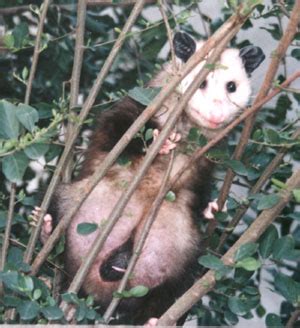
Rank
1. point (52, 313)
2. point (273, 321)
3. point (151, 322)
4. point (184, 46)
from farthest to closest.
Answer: point (184, 46) → point (151, 322) → point (273, 321) → point (52, 313)

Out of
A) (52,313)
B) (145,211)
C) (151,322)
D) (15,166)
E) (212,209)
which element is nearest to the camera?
(15,166)

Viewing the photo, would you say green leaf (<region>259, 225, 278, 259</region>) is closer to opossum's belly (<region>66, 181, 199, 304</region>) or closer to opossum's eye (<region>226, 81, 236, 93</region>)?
opossum's belly (<region>66, 181, 199, 304</region>)

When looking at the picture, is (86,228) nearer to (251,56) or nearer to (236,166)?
(236,166)

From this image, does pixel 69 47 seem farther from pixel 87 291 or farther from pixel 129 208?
pixel 87 291

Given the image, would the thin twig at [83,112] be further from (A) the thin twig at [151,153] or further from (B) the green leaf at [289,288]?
(B) the green leaf at [289,288]

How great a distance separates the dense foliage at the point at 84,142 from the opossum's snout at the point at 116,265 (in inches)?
6.0

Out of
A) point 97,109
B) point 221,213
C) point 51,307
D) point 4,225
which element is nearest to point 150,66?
point 97,109

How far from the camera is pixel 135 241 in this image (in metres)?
2.64

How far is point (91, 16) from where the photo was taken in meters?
3.23

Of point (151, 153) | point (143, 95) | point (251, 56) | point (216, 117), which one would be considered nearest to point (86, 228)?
point (151, 153)

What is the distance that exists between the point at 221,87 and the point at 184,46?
18cm

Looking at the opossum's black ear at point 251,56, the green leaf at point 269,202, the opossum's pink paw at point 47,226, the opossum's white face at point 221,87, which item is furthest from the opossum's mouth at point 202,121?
the green leaf at point 269,202

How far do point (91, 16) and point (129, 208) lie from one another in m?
0.87

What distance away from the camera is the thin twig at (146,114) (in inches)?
75.5
